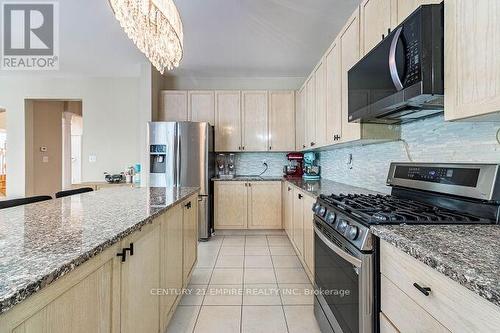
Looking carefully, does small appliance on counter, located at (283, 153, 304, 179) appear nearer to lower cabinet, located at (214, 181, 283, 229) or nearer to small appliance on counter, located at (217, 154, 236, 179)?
lower cabinet, located at (214, 181, 283, 229)

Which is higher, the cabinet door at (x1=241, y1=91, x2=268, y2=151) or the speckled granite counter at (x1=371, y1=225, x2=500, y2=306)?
Answer: the cabinet door at (x1=241, y1=91, x2=268, y2=151)

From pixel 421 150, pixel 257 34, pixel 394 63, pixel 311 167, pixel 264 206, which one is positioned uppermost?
pixel 257 34

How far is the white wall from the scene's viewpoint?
15.5ft

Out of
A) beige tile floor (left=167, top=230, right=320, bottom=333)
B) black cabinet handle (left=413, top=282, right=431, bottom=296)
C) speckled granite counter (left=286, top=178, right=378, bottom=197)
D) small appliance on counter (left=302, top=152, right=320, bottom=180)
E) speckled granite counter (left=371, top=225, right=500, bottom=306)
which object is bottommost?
beige tile floor (left=167, top=230, right=320, bottom=333)

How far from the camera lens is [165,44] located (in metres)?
1.97

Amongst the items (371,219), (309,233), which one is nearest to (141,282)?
(371,219)

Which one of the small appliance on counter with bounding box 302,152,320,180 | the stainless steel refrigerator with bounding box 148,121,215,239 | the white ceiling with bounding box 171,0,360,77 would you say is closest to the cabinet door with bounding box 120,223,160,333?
the white ceiling with bounding box 171,0,360,77

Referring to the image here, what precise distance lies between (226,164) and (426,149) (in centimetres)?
330

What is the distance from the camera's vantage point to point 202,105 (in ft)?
14.3

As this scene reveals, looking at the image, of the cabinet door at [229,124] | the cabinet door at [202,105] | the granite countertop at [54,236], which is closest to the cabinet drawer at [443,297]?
the granite countertop at [54,236]

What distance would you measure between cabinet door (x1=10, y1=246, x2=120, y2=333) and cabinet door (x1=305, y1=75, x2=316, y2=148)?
279 cm

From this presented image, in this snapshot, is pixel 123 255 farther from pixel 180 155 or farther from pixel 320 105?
pixel 180 155

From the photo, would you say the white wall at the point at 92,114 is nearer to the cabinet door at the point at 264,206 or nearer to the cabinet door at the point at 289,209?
the cabinet door at the point at 264,206

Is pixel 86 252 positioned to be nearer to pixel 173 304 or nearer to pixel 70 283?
pixel 70 283
